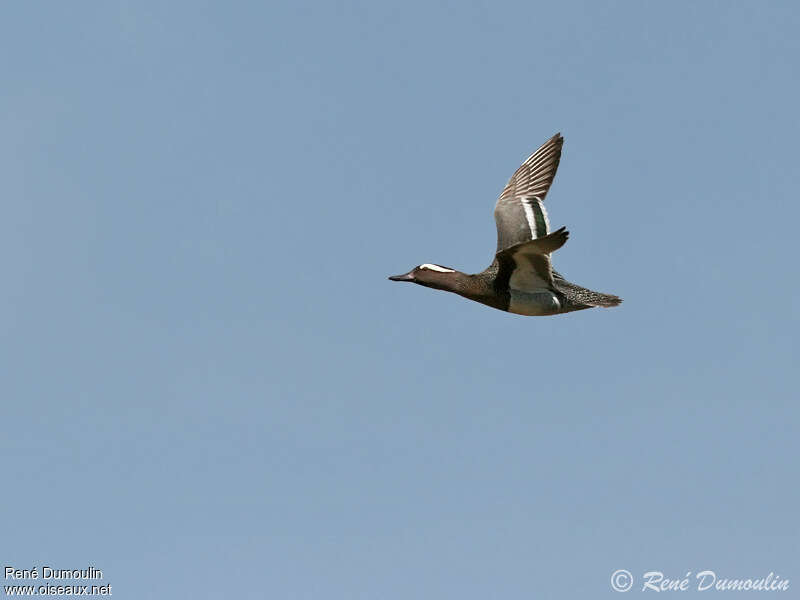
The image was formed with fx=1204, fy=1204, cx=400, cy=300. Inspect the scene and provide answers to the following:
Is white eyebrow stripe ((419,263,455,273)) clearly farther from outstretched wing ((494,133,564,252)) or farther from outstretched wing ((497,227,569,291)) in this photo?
outstretched wing ((497,227,569,291))

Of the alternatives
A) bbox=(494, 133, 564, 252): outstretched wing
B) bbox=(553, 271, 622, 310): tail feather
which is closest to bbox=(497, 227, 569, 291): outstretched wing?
bbox=(553, 271, 622, 310): tail feather

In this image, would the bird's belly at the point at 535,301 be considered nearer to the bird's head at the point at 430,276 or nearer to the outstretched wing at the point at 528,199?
the bird's head at the point at 430,276

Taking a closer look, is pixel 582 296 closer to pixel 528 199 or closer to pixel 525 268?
pixel 525 268

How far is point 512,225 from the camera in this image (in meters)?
23.2

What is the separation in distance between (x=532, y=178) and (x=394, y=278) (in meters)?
3.81

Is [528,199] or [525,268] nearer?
[525,268]

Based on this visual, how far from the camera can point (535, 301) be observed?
68.6 feet

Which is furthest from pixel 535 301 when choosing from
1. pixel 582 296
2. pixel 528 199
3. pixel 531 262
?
pixel 528 199

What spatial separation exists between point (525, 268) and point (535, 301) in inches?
39.0

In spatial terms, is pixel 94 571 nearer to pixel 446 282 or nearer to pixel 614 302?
pixel 446 282

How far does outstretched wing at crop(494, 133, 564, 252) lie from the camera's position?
908 inches

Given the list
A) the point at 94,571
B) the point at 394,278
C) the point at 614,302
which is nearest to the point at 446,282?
the point at 394,278

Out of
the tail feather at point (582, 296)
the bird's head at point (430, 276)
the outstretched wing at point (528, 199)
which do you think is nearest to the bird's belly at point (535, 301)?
the tail feather at point (582, 296)

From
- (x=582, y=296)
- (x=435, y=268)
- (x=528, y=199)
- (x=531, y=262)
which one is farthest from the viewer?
(x=528, y=199)
